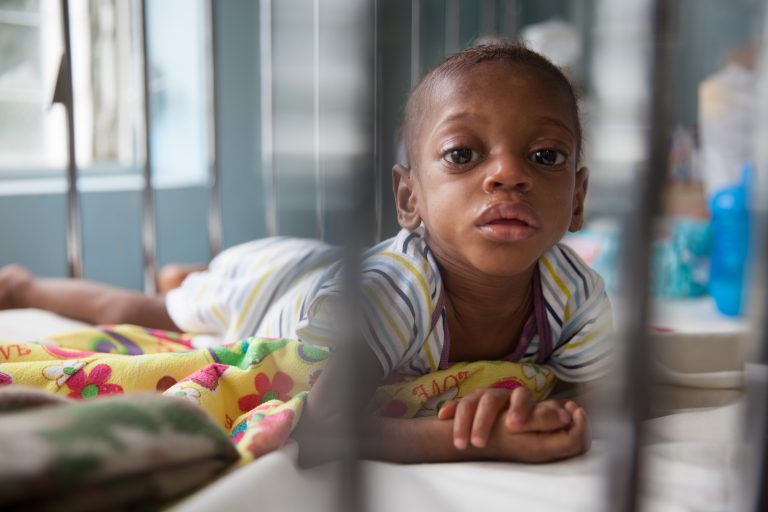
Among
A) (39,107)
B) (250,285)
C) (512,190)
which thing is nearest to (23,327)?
(250,285)

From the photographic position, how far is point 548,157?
77 cm

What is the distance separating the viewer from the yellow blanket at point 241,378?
1.99 ft

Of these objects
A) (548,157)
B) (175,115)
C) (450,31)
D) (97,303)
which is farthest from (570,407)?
(175,115)

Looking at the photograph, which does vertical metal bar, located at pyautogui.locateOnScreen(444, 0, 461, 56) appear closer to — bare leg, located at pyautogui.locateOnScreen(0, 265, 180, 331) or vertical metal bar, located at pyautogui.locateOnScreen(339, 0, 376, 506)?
bare leg, located at pyautogui.locateOnScreen(0, 265, 180, 331)

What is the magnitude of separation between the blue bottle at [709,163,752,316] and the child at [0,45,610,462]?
72 centimetres

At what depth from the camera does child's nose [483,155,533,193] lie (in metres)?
0.71

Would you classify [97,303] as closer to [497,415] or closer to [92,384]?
[92,384]

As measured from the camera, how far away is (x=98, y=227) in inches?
88.3

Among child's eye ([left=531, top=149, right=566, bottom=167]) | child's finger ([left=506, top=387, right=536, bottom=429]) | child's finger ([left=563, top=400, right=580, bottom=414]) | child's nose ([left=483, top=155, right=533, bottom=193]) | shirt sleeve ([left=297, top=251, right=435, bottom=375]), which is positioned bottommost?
child's finger ([left=563, top=400, right=580, bottom=414])

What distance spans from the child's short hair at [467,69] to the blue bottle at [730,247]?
2.60 feet

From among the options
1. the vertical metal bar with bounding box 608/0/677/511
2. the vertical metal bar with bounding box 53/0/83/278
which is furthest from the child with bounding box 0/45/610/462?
the vertical metal bar with bounding box 53/0/83/278

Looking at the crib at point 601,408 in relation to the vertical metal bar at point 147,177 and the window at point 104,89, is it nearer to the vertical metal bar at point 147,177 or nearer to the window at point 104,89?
the vertical metal bar at point 147,177

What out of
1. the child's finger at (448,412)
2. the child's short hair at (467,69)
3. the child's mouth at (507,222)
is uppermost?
the child's short hair at (467,69)

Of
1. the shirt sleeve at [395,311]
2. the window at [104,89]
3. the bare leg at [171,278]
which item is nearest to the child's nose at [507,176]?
the shirt sleeve at [395,311]
